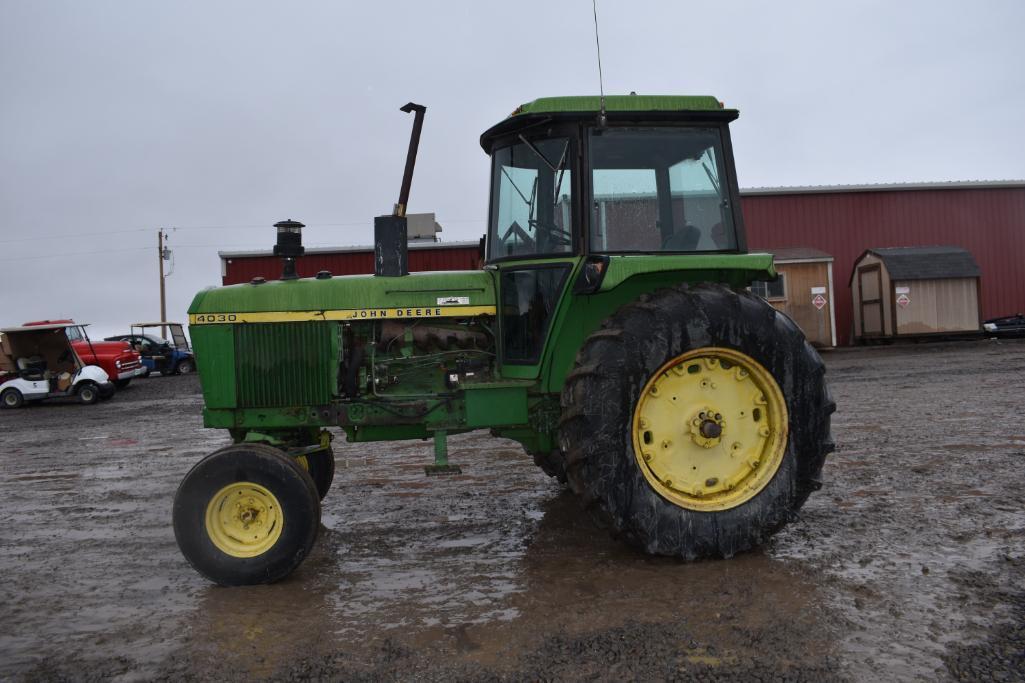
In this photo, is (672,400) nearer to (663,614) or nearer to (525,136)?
(663,614)

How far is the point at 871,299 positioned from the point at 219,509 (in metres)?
20.7

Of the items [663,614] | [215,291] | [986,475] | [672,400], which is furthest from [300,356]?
[986,475]

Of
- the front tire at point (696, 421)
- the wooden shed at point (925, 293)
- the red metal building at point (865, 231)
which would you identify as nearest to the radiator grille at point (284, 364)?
the front tire at point (696, 421)

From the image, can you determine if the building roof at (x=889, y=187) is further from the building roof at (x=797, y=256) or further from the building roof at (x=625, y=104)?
the building roof at (x=625, y=104)

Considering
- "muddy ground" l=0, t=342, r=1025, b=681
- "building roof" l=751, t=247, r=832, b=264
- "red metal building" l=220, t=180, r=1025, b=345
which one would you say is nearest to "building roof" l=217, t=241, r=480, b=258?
"red metal building" l=220, t=180, r=1025, b=345

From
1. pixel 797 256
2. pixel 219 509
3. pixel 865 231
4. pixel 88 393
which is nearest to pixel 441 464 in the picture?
pixel 219 509

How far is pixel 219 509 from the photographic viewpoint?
4145 mm

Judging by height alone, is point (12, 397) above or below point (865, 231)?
below

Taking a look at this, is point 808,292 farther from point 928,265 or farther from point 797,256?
point 928,265

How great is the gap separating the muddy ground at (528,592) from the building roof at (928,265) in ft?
49.7

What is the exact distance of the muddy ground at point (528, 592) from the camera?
310 cm

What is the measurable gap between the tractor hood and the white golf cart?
48.5 feet

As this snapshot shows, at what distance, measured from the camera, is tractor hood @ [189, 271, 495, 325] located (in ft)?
15.2

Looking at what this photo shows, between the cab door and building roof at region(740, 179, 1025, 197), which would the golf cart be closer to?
building roof at region(740, 179, 1025, 197)
